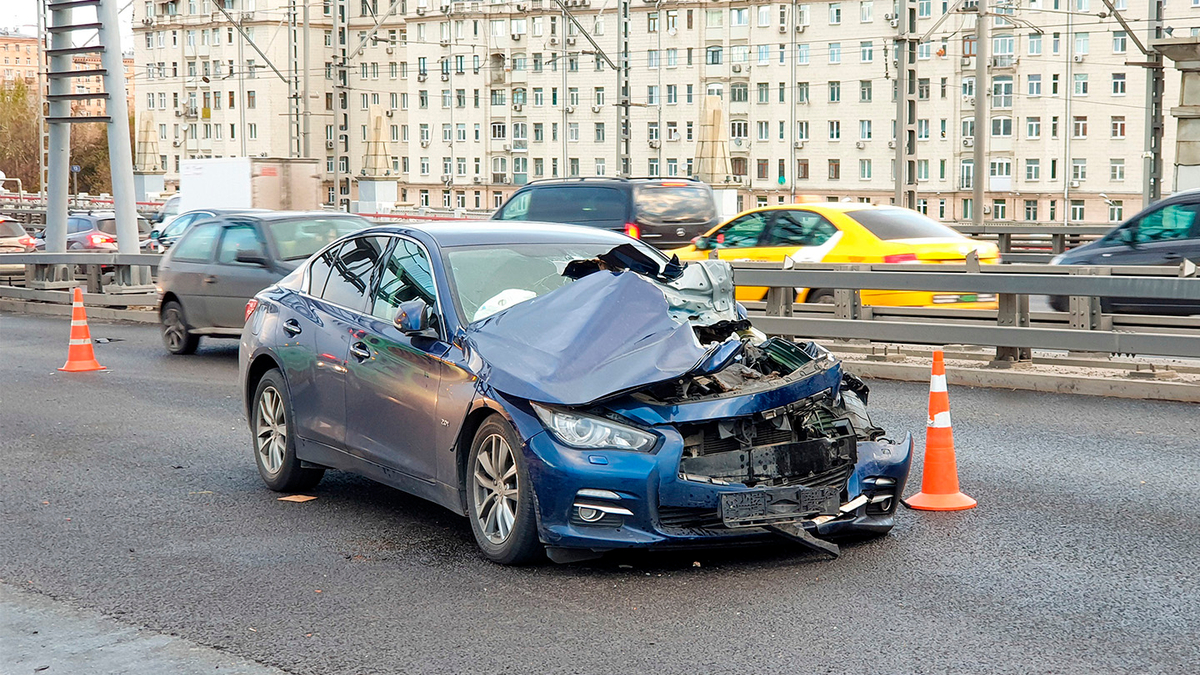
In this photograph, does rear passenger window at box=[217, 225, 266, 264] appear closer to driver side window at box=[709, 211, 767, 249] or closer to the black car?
driver side window at box=[709, 211, 767, 249]

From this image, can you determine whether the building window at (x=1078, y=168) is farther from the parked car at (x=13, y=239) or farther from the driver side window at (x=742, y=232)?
the driver side window at (x=742, y=232)

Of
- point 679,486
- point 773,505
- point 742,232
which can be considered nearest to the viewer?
point 679,486

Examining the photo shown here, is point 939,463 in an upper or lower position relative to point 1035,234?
lower

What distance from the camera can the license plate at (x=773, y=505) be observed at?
19.4ft

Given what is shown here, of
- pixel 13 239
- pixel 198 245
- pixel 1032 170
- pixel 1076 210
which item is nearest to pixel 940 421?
pixel 198 245

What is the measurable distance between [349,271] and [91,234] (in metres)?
29.3

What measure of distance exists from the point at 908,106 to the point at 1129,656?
24.2 metres

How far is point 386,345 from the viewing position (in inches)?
281

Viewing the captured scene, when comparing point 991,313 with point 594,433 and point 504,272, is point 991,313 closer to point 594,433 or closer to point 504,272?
point 504,272

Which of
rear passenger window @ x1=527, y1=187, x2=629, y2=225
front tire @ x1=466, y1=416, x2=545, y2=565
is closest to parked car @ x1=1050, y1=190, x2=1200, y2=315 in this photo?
rear passenger window @ x1=527, y1=187, x2=629, y2=225

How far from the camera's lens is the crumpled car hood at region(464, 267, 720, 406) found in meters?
6.04

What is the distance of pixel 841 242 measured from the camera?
16.1 meters

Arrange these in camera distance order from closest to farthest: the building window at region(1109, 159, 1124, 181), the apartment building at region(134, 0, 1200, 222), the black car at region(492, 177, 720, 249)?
the black car at region(492, 177, 720, 249) → the building window at region(1109, 159, 1124, 181) → the apartment building at region(134, 0, 1200, 222)

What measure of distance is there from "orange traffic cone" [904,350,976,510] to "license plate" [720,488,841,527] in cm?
144
